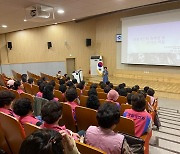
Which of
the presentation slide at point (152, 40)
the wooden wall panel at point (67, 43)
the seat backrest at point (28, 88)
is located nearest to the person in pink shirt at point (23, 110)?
the seat backrest at point (28, 88)

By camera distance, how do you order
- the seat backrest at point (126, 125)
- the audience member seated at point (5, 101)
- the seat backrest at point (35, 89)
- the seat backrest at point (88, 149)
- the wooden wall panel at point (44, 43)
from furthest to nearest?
the wooden wall panel at point (44, 43) < the seat backrest at point (35, 89) < the audience member seated at point (5, 101) < the seat backrest at point (126, 125) < the seat backrest at point (88, 149)

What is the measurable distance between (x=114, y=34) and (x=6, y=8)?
770cm

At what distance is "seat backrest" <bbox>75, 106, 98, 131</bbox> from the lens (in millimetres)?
2174

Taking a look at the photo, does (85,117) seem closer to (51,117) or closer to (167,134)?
(51,117)

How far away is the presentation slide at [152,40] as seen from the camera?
8352 millimetres

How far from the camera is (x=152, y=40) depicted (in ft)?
30.0

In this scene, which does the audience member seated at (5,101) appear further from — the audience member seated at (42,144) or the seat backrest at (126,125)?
the audience member seated at (42,144)

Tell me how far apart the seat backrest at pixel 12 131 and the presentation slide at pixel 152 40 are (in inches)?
332

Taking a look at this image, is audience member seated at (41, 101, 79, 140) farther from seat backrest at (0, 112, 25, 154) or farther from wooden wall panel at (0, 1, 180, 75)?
wooden wall panel at (0, 1, 180, 75)

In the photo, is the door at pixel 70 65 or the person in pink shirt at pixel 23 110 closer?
the person in pink shirt at pixel 23 110

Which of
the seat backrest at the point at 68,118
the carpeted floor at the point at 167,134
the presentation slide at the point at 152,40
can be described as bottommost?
the carpeted floor at the point at 167,134

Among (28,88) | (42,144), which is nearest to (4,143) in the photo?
(42,144)

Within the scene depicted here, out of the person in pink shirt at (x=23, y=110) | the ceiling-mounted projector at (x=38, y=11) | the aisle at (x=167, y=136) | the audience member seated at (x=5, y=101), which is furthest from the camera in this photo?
the ceiling-mounted projector at (x=38, y=11)

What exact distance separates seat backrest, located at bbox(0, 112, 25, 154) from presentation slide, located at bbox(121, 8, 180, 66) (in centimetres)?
842
